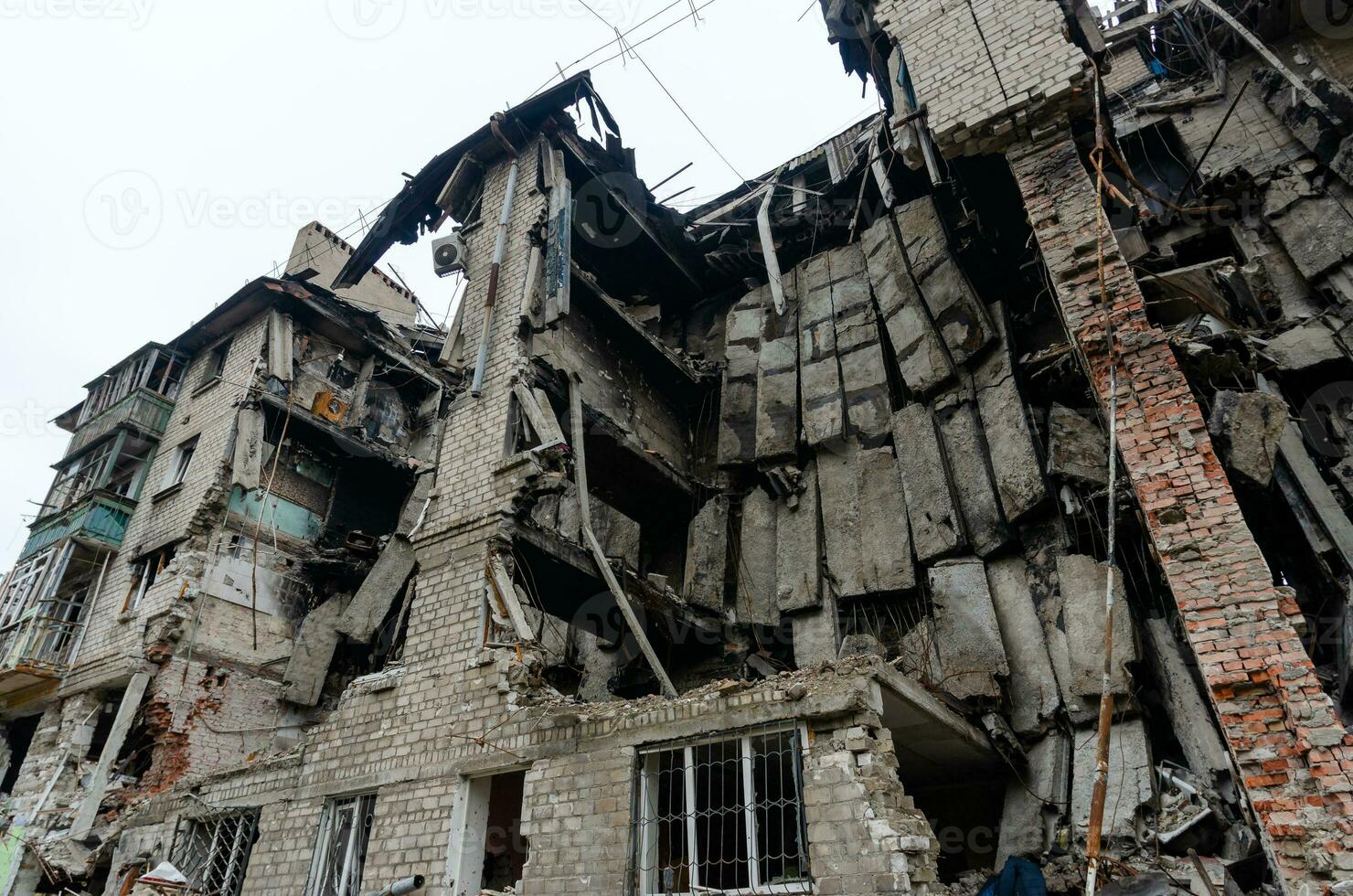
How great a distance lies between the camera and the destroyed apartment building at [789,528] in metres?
6.63

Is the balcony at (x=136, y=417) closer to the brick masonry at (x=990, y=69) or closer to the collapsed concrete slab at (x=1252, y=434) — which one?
the brick masonry at (x=990, y=69)

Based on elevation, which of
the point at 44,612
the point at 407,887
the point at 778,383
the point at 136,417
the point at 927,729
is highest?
the point at 136,417

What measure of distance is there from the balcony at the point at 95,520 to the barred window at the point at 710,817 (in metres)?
14.3

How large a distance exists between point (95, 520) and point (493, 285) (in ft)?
34.4

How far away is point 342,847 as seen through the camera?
820cm

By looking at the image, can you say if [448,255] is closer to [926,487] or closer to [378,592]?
[378,592]

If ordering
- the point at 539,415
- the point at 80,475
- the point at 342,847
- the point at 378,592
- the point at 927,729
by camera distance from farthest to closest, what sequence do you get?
the point at 80,475
the point at 378,592
the point at 539,415
the point at 342,847
the point at 927,729

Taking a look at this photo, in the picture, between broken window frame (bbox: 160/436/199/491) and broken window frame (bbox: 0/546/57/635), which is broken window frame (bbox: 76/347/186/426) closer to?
broken window frame (bbox: 160/436/199/491)

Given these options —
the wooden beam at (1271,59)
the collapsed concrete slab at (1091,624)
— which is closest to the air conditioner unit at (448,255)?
the collapsed concrete slab at (1091,624)

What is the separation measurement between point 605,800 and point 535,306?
291 inches

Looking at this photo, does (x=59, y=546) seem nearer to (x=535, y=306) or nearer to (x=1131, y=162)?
(x=535, y=306)

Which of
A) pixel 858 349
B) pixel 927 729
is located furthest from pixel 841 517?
pixel 927 729

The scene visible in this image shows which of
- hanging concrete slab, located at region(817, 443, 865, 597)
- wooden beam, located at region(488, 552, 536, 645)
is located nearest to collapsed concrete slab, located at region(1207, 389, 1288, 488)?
hanging concrete slab, located at region(817, 443, 865, 597)

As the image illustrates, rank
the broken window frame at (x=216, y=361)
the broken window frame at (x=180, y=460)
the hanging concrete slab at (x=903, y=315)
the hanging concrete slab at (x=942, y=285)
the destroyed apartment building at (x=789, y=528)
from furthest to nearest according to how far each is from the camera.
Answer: the broken window frame at (x=216, y=361)
the broken window frame at (x=180, y=460)
the hanging concrete slab at (x=903, y=315)
the hanging concrete slab at (x=942, y=285)
the destroyed apartment building at (x=789, y=528)
